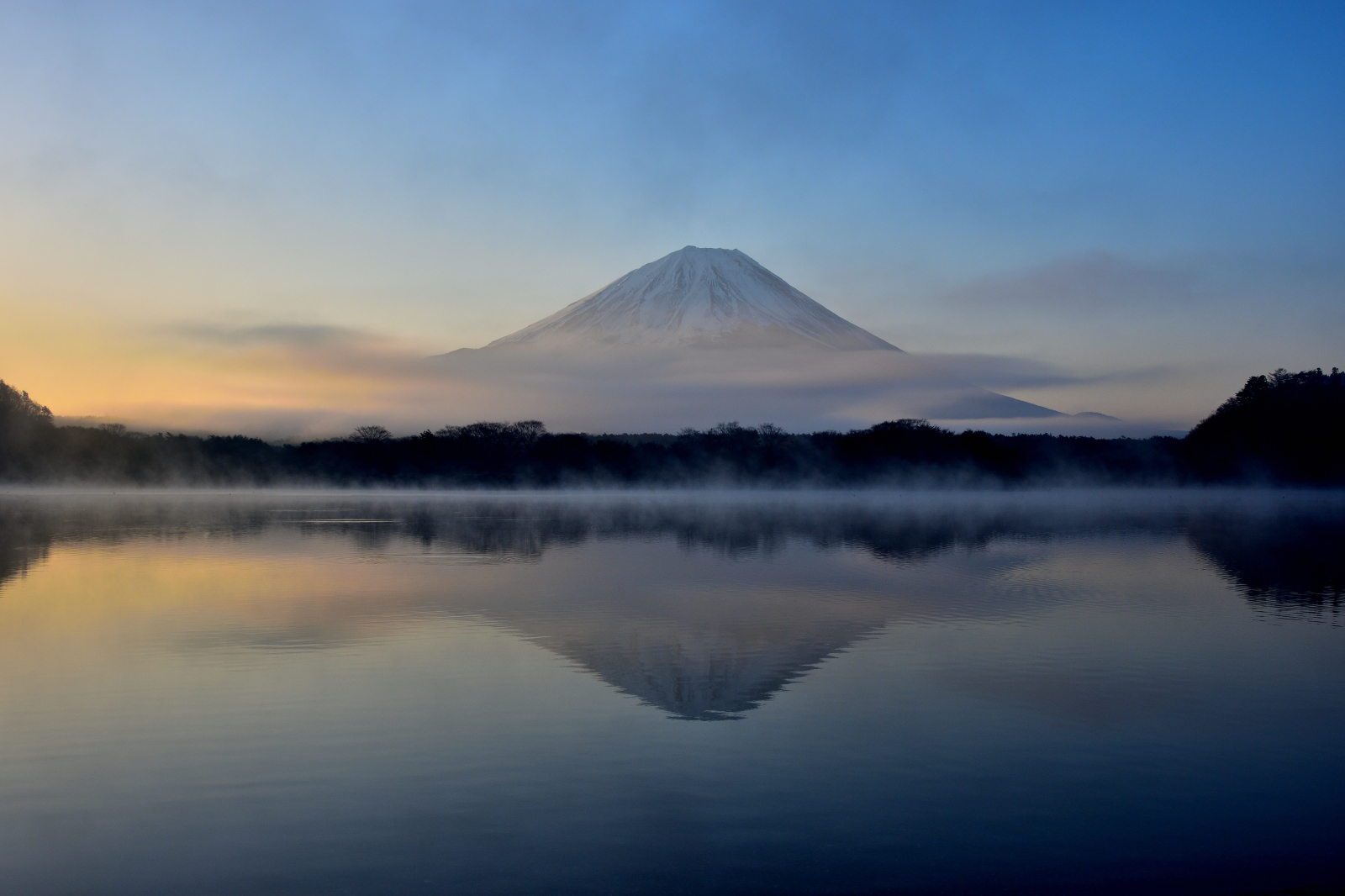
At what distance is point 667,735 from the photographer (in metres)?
9.50

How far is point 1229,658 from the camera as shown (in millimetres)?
13422

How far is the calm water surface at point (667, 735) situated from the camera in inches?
257

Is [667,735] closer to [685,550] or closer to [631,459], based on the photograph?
[685,550]

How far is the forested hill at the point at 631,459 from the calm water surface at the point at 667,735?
99.5 metres

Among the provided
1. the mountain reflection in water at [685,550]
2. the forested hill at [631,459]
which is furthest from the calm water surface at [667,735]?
the forested hill at [631,459]

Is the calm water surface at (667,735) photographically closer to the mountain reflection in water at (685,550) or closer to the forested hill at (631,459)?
the mountain reflection in water at (685,550)

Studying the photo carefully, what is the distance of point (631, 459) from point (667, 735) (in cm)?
11569

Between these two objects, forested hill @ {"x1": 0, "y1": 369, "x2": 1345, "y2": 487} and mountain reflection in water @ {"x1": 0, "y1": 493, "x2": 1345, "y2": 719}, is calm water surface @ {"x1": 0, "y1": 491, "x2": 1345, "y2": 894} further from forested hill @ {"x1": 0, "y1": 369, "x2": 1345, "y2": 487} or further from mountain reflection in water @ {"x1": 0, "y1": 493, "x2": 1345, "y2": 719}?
forested hill @ {"x1": 0, "y1": 369, "x2": 1345, "y2": 487}

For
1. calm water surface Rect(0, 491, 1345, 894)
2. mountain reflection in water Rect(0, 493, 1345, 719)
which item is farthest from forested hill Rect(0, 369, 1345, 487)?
calm water surface Rect(0, 491, 1345, 894)

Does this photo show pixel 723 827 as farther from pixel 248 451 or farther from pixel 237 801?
pixel 248 451

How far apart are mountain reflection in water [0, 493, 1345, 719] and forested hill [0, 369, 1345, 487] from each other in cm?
5511

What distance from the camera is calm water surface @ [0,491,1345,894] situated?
21.4 feet

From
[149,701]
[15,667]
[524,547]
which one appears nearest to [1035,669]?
[149,701]

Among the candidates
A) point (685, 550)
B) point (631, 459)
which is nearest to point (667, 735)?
point (685, 550)
